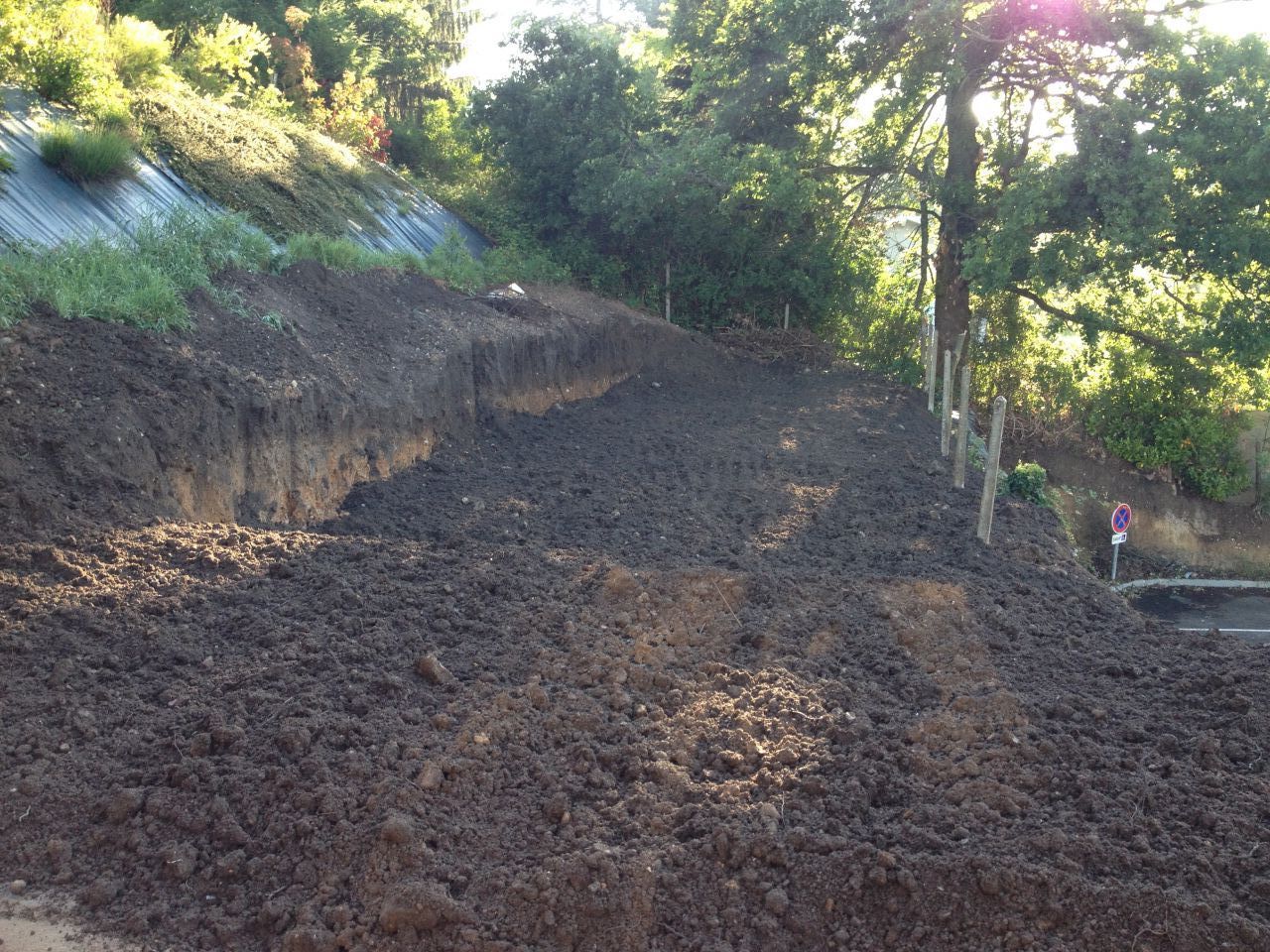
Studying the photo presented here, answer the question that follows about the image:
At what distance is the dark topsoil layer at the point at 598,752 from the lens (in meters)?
3.60

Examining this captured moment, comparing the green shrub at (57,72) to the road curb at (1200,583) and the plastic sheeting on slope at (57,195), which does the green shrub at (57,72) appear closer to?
the plastic sheeting on slope at (57,195)

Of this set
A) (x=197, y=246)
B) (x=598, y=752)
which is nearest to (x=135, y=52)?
(x=197, y=246)

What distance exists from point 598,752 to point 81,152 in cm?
900

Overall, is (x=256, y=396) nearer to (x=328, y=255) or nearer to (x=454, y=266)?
(x=328, y=255)

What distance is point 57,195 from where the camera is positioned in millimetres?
9898

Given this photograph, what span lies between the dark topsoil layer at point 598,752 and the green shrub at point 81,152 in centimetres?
416

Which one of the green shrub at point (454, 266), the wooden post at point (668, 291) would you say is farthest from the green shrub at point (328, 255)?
the wooden post at point (668, 291)

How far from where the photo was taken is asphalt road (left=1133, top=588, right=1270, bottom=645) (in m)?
14.7

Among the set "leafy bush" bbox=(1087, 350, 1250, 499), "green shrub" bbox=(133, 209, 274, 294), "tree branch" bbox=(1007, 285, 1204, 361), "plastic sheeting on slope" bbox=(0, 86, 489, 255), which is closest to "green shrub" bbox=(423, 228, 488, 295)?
"plastic sheeting on slope" bbox=(0, 86, 489, 255)

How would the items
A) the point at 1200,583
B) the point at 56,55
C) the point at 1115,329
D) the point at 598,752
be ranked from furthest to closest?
the point at 1200,583 < the point at 1115,329 < the point at 56,55 < the point at 598,752

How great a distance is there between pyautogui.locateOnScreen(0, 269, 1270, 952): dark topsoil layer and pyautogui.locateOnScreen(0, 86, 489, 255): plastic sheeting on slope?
288 centimetres

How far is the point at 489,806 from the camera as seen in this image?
405 cm

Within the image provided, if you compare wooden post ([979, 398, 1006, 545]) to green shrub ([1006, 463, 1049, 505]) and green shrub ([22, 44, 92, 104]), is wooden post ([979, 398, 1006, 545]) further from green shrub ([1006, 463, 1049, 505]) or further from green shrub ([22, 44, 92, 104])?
green shrub ([22, 44, 92, 104])

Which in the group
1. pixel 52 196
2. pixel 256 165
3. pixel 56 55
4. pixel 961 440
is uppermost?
pixel 56 55
